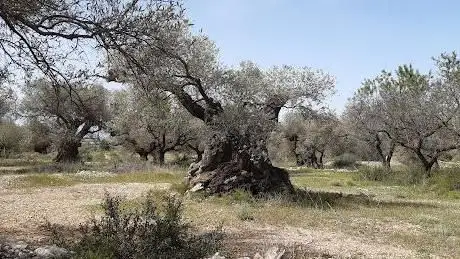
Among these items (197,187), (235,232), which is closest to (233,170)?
(197,187)

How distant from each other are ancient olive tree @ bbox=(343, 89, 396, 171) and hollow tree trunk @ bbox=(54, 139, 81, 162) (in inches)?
810

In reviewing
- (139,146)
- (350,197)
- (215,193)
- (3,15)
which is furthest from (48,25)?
(139,146)

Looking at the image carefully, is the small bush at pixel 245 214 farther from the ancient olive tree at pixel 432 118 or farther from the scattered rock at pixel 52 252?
the ancient olive tree at pixel 432 118

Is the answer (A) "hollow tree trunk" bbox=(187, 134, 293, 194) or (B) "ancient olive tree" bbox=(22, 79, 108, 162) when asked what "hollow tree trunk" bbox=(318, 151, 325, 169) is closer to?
(B) "ancient olive tree" bbox=(22, 79, 108, 162)

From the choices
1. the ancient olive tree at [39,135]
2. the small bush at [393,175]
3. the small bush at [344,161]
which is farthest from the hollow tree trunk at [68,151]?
the small bush at [344,161]

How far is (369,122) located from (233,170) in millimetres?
25206

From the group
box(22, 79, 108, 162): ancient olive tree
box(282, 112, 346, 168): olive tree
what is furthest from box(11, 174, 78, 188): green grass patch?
box(282, 112, 346, 168): olive tree

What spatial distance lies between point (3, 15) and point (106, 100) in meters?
33.5

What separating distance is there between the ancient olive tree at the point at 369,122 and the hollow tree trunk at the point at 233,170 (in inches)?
818

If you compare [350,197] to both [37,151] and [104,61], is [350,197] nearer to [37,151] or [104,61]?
[104,61]

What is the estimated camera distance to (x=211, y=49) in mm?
20391

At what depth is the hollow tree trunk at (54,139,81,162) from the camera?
35794mm

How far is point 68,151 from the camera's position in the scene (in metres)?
36.6

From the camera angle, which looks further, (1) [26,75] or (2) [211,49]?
(2) [211,49]
